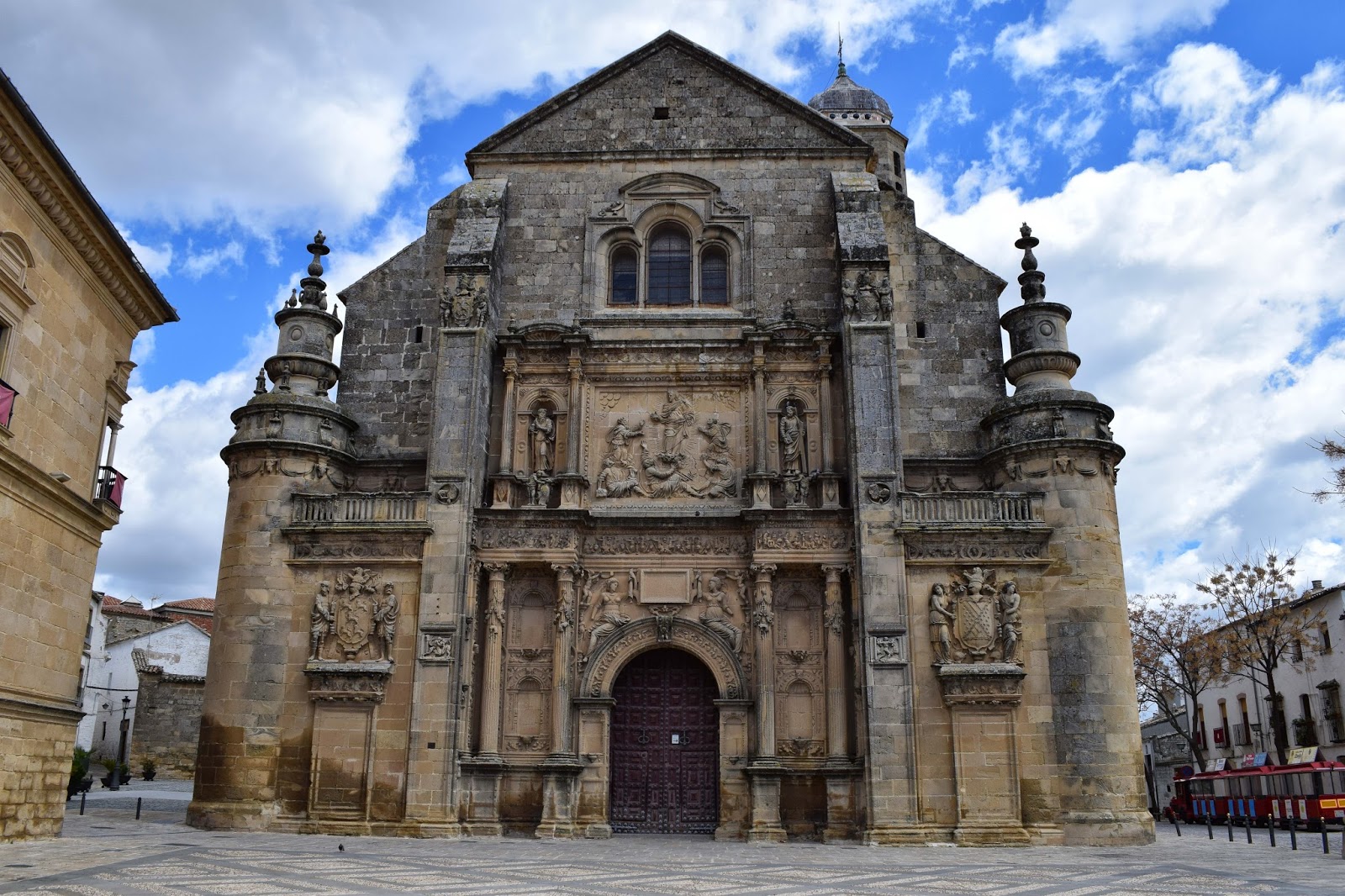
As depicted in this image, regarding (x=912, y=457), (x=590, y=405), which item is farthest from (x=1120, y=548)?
(x=590, y=405)

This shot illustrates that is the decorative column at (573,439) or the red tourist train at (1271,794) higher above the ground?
the decorative column at (573,439)

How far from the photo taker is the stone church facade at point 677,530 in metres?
18.8

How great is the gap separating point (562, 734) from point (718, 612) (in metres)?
3.61

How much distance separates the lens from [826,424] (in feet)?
70.1

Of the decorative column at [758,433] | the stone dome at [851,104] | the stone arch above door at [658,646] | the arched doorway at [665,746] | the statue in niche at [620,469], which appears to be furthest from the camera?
the stone dome at [851,104]

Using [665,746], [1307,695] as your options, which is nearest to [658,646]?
[665,746]

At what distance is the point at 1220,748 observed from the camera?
46719mm

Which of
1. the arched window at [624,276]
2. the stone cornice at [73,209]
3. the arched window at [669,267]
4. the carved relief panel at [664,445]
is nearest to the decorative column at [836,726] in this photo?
the carved relief panel at [664,445]

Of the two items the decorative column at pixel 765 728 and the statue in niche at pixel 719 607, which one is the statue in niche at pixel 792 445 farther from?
the statue in niche at pixel 719 607

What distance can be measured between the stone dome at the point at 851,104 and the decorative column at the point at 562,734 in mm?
20711

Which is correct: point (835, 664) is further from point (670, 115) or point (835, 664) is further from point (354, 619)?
point (670, 115)

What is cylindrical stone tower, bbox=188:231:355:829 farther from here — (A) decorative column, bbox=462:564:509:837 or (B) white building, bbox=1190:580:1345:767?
(B) white building, bbox=1190:580:1345:767

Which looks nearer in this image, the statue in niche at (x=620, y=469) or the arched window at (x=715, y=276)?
the statue in niche at (x=620, y=469)

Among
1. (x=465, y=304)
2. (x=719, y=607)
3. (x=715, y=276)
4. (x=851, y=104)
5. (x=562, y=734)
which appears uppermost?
(x=851, y=104)
